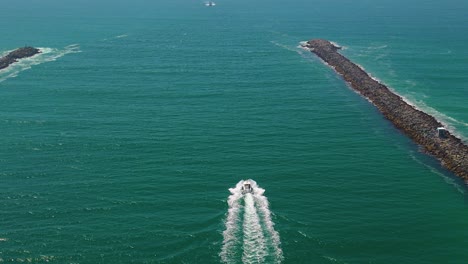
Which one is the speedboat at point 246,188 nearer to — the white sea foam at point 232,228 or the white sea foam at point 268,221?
the white sea foam at point 232,228

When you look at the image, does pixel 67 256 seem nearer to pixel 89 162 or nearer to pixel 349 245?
pixel 89 162

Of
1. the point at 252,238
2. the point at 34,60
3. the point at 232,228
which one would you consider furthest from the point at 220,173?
the point at 34,60

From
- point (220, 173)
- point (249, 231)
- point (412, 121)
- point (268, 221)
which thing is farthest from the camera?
point (412, 121)

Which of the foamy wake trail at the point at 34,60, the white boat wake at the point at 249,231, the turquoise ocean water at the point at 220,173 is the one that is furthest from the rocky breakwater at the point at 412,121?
the foamy wake trail at the point at 34,60

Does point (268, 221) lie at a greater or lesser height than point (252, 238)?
greater

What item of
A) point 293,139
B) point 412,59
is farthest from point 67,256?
point 412,59

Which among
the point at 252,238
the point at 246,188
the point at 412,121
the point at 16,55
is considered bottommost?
the point at 252,238

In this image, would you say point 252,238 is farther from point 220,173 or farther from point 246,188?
point 220,173
